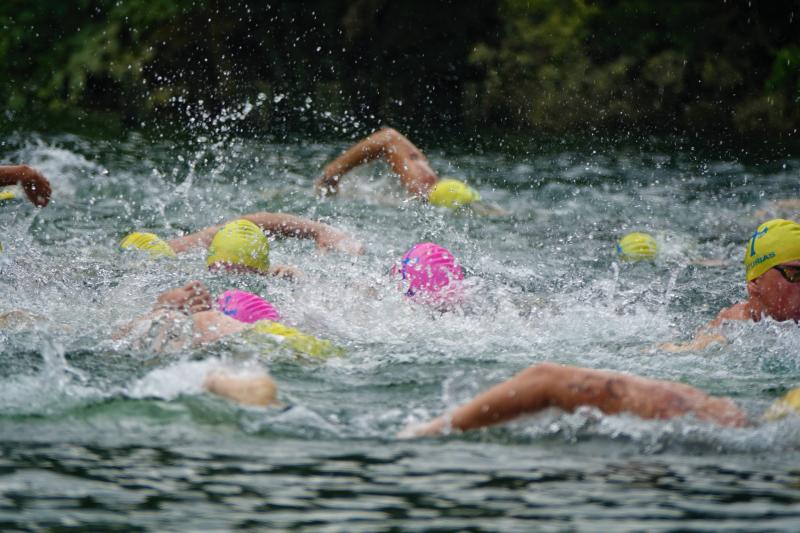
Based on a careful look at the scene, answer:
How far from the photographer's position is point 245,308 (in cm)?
565

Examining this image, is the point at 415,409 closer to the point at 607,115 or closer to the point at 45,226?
the point at 45,226

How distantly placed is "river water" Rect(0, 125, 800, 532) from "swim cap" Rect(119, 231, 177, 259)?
135 mm

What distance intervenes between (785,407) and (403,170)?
4897 mm

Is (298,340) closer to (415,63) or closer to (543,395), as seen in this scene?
(543,395)

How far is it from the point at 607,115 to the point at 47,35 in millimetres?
8639

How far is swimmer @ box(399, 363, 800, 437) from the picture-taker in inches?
155

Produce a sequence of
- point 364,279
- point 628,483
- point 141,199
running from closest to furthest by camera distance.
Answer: point 628,483 < point 364,279 < point 141,199

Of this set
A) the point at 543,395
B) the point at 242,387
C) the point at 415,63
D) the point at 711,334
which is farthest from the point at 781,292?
the point at 415,63

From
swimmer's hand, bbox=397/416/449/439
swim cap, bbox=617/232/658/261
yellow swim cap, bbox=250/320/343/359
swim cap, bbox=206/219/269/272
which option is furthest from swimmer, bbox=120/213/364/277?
swimmer's hand, bbox=397/416/449/439

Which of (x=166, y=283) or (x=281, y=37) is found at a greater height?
(x=281, y=37)

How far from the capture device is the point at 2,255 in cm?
722

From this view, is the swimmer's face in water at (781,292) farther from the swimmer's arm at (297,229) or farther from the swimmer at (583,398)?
the swimmer's arm at (297,229)

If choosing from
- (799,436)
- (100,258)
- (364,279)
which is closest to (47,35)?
(100,258)

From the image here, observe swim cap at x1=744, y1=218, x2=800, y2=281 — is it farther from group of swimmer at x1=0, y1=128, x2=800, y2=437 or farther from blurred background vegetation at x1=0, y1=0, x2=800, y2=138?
blurred background vegetation at x1=0, y1=0, x2=800, y2=138
